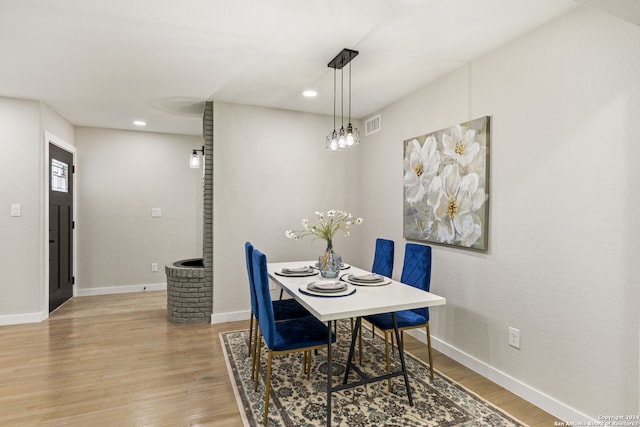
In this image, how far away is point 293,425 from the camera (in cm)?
201

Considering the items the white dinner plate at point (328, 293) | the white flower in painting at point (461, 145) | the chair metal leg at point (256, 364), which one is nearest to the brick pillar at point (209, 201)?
the chair metal leg at point (256, 364)

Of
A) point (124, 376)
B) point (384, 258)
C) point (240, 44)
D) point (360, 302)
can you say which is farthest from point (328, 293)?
point (240, 44)

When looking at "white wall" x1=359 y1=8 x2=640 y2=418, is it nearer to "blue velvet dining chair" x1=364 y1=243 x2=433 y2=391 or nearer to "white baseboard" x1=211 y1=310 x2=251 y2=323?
"blue velvet dining chair" x1=364 y1=243 x2=433 y2=391

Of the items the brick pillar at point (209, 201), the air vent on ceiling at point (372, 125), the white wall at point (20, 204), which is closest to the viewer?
the white wall at point (20, 204)

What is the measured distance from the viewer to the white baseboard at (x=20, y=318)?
3.70 metres

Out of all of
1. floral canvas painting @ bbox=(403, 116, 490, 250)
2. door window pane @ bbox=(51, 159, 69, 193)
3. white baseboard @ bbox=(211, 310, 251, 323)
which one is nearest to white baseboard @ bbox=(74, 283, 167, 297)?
door window pane @ bbox=(51, 159, 69, 193)

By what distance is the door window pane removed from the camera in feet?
13.6

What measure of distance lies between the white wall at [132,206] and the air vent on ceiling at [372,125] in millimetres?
2799

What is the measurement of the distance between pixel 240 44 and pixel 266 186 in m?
1.79

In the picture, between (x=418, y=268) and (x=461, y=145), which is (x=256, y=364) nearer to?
(x=418, y=268)

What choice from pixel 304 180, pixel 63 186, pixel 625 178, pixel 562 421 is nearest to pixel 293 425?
pixel 562 421

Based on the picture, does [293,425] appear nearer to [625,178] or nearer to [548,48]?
[625,178]

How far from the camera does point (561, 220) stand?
2.09 m

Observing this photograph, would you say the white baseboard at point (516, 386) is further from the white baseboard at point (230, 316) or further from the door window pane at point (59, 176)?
the door window pane at point (59, 176)
